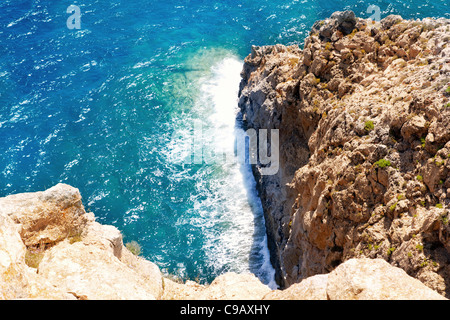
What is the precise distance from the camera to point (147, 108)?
4675 centimetres

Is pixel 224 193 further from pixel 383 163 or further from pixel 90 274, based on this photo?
pixel 90 274

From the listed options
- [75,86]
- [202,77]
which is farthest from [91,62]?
[202,77]

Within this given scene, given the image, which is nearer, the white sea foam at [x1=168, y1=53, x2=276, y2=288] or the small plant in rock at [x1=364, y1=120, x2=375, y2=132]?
the small plant in rock at [x1=364, y1=120, x2=375, y2=132]

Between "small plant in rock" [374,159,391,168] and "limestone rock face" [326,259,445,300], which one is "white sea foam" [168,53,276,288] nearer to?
"small plant in rock" [374,159,391,168]

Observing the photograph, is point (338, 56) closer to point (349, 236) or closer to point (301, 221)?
point (301, 221)

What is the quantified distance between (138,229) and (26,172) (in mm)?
14158

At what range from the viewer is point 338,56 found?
28.0 metres

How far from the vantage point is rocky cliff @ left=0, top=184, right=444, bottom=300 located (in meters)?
12.1

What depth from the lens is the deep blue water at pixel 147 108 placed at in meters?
35.8

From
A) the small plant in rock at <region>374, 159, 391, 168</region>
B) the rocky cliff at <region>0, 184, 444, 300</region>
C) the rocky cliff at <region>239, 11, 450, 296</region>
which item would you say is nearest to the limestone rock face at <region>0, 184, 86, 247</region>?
the rocky cliff at <region>0, 184, 444, 300</region>

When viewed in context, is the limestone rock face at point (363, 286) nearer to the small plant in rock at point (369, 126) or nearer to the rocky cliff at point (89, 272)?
the rocky cliff at point (89, 272)

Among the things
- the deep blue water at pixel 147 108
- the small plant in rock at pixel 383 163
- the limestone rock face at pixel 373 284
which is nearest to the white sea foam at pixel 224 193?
the deep blue water at pixel 147 108

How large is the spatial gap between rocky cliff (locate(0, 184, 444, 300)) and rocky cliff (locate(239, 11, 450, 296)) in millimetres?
4286

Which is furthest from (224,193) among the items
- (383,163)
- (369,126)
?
(383,163)
